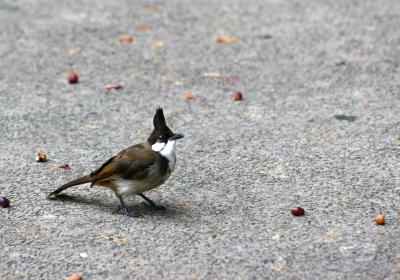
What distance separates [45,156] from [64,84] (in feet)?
5.50

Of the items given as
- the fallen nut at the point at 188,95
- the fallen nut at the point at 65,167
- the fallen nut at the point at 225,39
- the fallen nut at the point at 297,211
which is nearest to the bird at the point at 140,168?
the fallen nut at the point at 65,167

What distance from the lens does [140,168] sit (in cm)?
Result: 512

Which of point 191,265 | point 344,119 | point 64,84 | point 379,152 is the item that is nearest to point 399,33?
point 344,119

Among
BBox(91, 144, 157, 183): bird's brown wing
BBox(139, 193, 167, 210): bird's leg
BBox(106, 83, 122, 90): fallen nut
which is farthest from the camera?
BBox(106, 83, 122, 90): fallen nut

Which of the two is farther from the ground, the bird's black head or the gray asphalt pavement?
the bird's black head

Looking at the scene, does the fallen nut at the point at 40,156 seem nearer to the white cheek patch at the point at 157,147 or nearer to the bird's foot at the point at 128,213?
the bird's foot at the point at 128,213

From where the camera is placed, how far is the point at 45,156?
6055mm

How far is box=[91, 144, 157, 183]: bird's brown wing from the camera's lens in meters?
5.12

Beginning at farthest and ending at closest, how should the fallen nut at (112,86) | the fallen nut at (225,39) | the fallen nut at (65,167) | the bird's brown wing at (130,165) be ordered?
1. the fallen nut at (225,39)
2. the fallen nut at (112,86)
3. the fallen nut at (65,167)
4. the bird's brown wing at (130,165)

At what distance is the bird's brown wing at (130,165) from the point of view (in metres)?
5.12

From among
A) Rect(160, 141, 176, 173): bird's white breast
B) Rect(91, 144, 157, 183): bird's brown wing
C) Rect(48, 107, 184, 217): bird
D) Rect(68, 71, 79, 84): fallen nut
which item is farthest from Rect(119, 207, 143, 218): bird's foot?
Rect(68, 71, 79, 84): fallen nut

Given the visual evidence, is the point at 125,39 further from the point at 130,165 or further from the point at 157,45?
the point at 130,165

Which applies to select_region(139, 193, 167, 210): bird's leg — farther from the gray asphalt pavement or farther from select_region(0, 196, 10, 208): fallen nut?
select_region(0, 196, 10, 208): fallen nut

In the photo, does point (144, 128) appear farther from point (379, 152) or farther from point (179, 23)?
point (179, 23)
